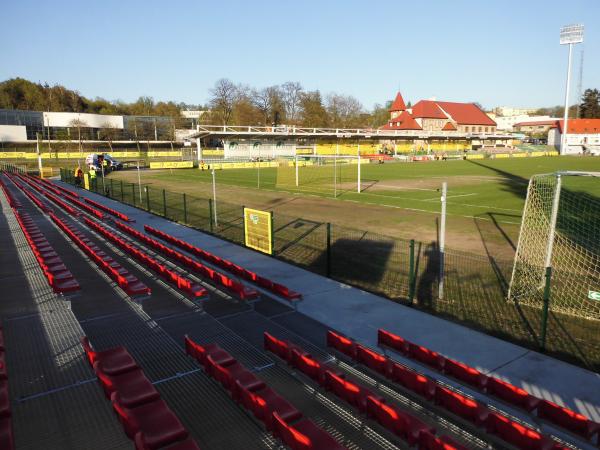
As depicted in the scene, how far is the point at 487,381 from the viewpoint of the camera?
7.18m

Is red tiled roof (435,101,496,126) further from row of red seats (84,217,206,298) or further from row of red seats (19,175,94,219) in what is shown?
row of red seats (84,217,206,298)

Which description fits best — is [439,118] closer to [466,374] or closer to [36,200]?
[36,200]

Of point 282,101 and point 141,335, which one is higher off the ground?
point 282,101

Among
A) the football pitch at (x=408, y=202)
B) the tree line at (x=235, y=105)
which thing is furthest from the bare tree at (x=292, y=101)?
the football pitch at (x=408, y=202)

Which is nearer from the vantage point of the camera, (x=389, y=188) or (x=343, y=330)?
(x=343, y=330)

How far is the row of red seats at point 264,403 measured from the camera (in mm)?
5371

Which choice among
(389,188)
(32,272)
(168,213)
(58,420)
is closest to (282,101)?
(389,188)

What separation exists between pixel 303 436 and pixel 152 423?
2.08m

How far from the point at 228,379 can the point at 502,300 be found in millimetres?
7831

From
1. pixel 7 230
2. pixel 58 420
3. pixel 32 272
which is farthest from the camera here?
pixel 7 230

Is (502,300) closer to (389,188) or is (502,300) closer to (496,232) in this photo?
(496,232)

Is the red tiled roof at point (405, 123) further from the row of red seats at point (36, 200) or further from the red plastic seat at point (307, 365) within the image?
the red plastic seat at point (307, 365)

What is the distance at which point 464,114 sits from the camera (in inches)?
5620

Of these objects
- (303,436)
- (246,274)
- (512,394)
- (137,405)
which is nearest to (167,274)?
(246,274)
